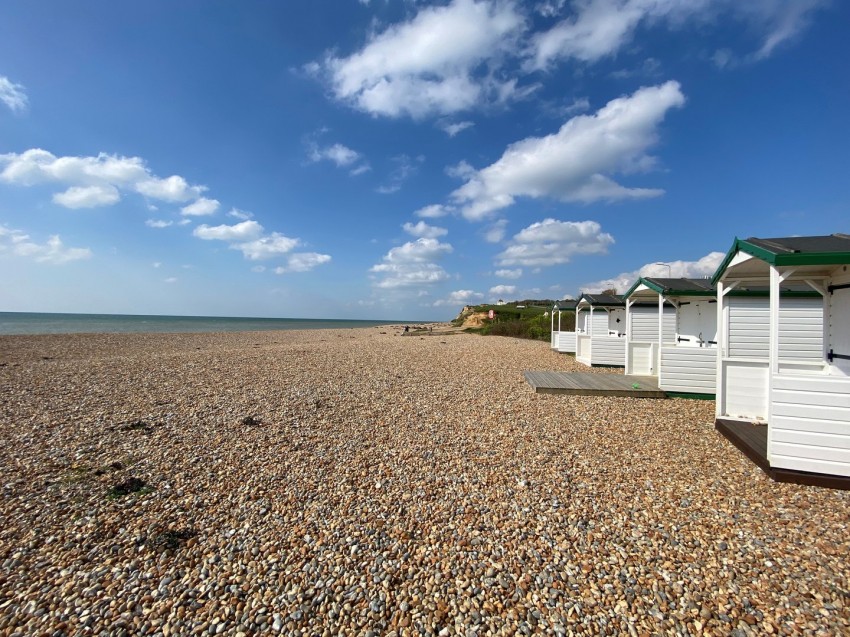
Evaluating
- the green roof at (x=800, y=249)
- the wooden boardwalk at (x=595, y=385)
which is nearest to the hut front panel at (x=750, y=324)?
the wooden boardwalk at (x=595, y=385)

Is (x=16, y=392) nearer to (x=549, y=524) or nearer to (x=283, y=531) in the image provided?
(x=283, y=531)

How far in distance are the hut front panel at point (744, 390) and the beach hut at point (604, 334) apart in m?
6.71

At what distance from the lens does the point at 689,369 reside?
843 centimetres

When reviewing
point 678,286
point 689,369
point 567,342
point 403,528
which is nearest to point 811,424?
point 689,369

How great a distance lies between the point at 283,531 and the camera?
11.5 feet

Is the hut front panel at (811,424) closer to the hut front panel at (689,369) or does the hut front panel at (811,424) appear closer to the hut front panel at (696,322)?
the hut front panel at (689,369)

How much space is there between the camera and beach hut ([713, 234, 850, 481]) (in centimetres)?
432

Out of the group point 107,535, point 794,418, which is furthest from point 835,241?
point 107,535

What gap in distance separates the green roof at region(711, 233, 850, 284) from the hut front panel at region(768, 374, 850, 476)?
1361mm

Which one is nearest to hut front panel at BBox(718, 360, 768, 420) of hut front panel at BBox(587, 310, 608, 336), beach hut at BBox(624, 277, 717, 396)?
beach hut at BBox(624, 277, 717, 396)

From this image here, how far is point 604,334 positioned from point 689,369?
19.8 feet

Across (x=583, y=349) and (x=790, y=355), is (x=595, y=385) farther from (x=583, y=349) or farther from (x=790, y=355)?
(x=583, y=349)

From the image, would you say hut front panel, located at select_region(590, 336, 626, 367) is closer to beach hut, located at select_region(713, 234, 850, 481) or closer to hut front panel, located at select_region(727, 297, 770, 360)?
beach hut, located at select_region(713, 234, 850, 481)

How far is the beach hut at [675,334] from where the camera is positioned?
841 centimetres
